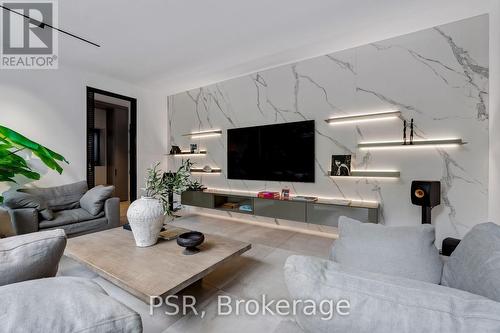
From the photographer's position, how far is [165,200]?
2.07m

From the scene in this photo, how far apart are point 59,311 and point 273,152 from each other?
11.0 ft

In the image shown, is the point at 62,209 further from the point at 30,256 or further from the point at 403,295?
the point at 403,295

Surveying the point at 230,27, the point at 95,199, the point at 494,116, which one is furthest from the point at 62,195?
the point at 494,116

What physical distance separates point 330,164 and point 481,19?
2184 millimetres

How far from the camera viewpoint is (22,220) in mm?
2629

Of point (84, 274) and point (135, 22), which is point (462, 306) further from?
point (135, 22)

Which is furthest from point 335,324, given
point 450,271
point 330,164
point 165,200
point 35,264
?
point 330,164

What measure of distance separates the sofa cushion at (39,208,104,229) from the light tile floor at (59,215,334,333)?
58 centimetres

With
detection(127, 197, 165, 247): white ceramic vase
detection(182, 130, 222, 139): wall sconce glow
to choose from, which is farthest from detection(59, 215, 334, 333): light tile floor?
detection(182, 130, 222, 139): wall sconce glow

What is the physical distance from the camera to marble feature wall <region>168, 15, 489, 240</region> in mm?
2562

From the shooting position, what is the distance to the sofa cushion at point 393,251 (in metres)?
1.00

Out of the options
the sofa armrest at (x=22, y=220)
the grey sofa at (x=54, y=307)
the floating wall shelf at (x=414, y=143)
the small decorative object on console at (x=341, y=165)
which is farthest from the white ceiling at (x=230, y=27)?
the grey sofa at (x=54, y=307)

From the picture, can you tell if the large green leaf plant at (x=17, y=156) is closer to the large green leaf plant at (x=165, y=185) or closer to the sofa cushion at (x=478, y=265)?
the large green leaf plant at (x=165, y=185)

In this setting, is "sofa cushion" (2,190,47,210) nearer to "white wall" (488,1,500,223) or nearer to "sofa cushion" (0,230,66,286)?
"sofa cushion" (0,230,66,286)
